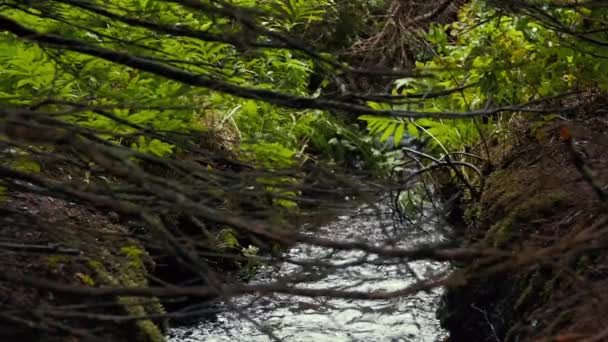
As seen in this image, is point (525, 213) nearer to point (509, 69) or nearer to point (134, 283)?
point (509, 69)

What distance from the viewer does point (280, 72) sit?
327 inches

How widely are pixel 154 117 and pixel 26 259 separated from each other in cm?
93

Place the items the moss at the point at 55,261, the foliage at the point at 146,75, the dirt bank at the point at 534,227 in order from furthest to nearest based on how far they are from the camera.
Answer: the moss at the point at 55,261 → the dirt bank at the point at 534,227 → the foliage at the point at 146,75

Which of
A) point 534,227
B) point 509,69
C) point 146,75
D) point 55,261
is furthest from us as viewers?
point 146,75

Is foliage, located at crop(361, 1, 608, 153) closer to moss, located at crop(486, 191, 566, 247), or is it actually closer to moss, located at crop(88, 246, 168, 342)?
moss, located at crop(486, 191, 566, 247)

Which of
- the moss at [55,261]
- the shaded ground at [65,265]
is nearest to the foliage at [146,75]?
the shaded ground at [65,265]

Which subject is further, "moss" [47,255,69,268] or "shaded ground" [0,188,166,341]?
"moss" [47,255,69,268]

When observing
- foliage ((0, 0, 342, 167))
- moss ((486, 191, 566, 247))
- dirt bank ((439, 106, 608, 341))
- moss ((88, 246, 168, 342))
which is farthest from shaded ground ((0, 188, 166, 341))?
moss ((486, 191, 566, 247))

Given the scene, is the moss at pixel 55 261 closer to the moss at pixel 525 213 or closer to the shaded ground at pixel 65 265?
the shaded ground at pixel 65 265

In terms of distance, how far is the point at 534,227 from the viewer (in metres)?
4.29

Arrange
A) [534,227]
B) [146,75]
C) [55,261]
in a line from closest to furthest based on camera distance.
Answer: [55,261]
[534,227]
[146,75]

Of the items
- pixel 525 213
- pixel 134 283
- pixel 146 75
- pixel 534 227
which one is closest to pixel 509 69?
pixel 534 227

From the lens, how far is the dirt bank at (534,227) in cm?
322

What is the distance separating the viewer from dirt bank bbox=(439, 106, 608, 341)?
3.22 meters
